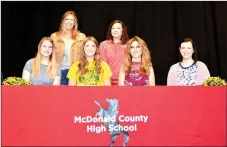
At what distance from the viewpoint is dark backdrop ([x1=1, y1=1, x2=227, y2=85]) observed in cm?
616

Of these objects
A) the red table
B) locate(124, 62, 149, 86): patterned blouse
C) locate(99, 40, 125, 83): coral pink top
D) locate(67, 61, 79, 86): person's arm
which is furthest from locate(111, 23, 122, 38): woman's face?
the red table

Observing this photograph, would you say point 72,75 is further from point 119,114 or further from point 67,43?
point 119,114

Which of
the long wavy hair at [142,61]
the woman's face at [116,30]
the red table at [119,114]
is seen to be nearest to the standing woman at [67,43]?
the woman's face at [116,30]

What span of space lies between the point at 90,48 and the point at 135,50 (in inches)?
20.3

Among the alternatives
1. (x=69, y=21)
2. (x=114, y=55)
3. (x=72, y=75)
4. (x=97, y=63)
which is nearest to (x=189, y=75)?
(x=114, y=55)

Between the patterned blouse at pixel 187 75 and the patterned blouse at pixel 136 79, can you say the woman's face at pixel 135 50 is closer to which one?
the patterned blouse at pixel 136 79

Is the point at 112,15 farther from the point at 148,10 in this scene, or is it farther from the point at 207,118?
the point at 207,118

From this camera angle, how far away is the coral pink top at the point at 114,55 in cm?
502

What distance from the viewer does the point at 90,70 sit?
14.8ft

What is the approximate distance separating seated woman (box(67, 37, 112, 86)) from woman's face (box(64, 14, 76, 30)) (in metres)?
0.49

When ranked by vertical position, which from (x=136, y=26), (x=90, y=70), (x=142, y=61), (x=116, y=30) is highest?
(x=136, y=26)

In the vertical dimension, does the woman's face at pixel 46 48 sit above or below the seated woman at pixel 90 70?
above

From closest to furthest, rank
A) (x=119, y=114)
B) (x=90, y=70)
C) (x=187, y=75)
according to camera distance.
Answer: (x=119, y=114) → (x=90, y=70) → (x=187, y=75)

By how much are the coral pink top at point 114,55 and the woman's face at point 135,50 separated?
1.19 ft
